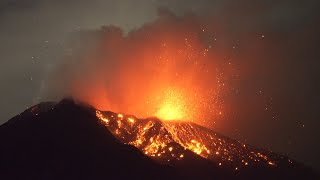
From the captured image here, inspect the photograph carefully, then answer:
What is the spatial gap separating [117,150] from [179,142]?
91.9 feet

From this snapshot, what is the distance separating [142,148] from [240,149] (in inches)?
1568

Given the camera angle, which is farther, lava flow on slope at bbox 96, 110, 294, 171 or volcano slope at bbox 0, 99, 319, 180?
lava flow on slope at bbox 96, 110, 294, 171

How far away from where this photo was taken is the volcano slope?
131875 millimetres

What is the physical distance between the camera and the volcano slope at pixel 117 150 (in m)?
132

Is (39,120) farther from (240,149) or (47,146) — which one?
(240,149)

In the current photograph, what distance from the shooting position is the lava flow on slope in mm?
154250

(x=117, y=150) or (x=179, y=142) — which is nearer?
(x=117, y=150)

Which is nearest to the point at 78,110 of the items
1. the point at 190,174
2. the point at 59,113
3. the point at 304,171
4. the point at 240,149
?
the point at 59,113

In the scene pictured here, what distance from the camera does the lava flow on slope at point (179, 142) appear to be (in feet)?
506

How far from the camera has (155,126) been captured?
164 meters

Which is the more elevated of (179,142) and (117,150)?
(179,142)

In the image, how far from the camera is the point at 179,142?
162000 millimetres

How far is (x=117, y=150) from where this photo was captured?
14075 cm

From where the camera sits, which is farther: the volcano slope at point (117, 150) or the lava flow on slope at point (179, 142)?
the lava flow on slope at point (179, 142)
